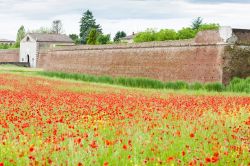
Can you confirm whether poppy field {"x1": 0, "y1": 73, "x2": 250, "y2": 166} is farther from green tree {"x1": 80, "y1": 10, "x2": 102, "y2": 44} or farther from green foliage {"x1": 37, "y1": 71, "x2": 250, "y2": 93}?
green tree {"x1": 80, "y1": 10, "x2": 102, "y2": 44}

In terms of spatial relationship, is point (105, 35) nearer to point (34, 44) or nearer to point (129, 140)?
point (34, 44)

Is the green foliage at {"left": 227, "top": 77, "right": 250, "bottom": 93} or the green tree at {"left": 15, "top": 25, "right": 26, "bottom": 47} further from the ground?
the green tree at {"left": 15, "top": 25, "right": 26, "bottom": 47}

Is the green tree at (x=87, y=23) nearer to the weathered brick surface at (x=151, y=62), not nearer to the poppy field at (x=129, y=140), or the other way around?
the weathered brick surface at (x=151, y=62)

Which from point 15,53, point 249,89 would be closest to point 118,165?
point 249,89

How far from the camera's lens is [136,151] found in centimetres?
666

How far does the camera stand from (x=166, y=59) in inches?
1278

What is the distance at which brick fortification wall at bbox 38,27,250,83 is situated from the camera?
27406mm

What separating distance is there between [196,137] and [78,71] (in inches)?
1461

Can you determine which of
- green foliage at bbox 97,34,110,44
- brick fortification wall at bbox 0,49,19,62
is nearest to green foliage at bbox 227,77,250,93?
green foliage at bbox 97,34,110,44

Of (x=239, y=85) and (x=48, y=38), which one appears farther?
(x=48, y=38)

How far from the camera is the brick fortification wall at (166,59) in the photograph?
2741cm

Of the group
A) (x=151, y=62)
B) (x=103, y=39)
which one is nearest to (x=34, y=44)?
(x=103, y=39)

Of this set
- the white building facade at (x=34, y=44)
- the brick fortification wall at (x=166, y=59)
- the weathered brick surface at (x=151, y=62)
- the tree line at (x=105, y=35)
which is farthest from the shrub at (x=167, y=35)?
the white building facade at (x=34, y=44)

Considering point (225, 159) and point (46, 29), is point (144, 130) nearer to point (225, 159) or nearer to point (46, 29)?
point (225, 159)
